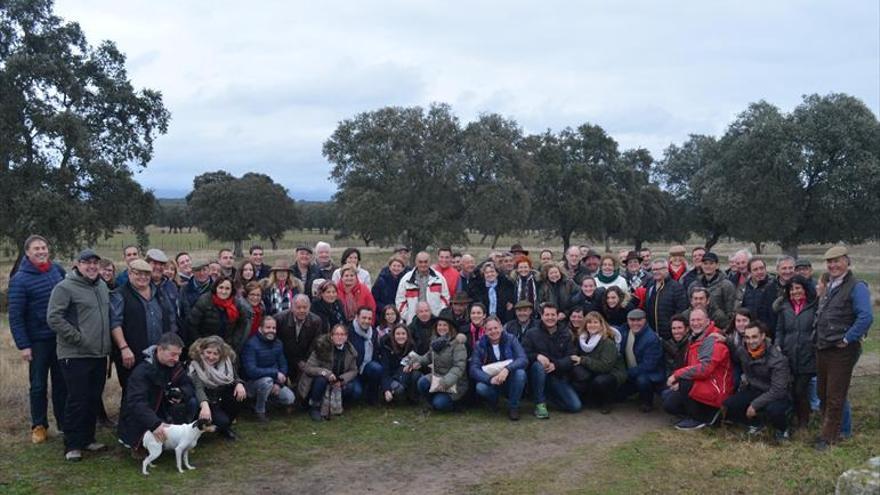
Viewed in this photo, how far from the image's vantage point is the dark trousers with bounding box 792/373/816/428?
7.22 metres

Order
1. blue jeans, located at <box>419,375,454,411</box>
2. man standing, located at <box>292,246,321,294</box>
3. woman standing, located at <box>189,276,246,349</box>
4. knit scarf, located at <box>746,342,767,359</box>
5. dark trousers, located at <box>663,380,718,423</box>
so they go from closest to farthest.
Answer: knit scarf, located at <box>746,342,767,359</box>, woman standing, located at <box>189,276,246,349</box>, dark trousers, located at <box>663,380,718,423</box>, blue jeans, located at <box>419,375,454,411</box>, man standing, located at <box>292,246,321,294</box>

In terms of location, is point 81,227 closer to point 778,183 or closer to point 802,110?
point 778,183

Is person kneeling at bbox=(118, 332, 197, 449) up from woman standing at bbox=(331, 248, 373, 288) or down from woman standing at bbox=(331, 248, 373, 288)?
down

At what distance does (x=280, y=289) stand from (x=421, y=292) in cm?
187

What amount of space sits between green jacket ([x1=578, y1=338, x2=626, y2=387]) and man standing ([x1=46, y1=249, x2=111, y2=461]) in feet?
17.3

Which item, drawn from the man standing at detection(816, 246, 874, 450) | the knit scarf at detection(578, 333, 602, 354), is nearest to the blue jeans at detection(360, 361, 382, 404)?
→ the knit scarf at detection(578, 333, 602, 354)

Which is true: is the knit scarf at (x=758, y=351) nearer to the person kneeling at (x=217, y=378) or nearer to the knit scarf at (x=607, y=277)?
the knit scarf at (x=607, y=277)

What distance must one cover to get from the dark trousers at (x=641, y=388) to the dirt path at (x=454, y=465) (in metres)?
0.46

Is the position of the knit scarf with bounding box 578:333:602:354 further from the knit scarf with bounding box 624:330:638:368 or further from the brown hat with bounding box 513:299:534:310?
the brown hat with bounding box 513:299:534:310

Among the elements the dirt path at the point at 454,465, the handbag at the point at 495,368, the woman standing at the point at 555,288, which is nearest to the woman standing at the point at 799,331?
the dirt path at the point at 454,465

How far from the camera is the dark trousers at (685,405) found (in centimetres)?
766

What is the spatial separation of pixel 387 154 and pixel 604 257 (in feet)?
89.5

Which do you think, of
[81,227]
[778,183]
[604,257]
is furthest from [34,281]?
[778,183]

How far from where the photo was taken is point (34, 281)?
6.39m
